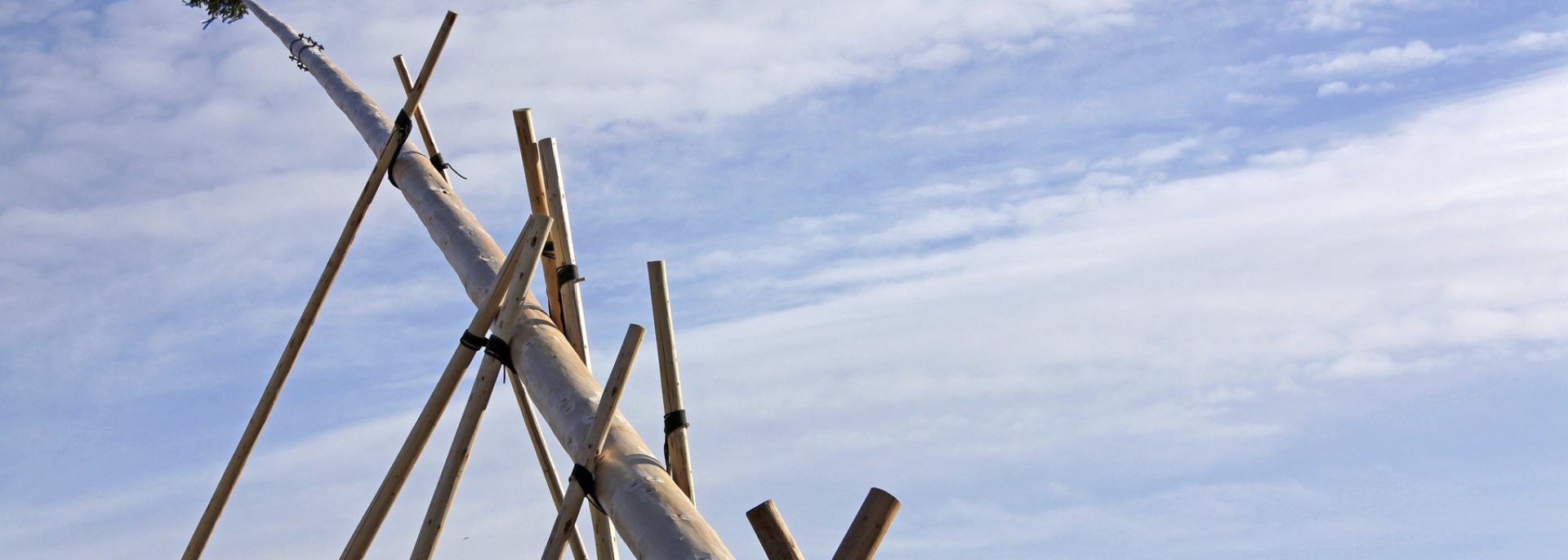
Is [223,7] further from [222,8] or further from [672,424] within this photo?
[672,424]

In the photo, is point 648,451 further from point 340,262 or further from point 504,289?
point 340,262

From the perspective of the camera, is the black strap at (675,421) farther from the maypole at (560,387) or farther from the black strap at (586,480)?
the black strap at (586,480)

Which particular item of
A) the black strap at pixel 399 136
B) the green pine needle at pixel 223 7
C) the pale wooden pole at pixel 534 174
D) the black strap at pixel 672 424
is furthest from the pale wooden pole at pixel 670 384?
the green pine needle at pixel 223 7

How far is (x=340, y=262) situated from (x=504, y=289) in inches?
112

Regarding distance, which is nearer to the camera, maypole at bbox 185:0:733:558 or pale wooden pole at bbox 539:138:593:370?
maypole at bbox 185:0:733:558

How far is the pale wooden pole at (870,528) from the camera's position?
207 inches

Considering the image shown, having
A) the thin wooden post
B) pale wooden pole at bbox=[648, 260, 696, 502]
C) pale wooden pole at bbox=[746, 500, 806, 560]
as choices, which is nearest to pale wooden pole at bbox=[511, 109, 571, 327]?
the thin wooden post

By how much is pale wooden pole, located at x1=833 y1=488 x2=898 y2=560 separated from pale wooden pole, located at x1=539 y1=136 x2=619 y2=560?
2.18 metres

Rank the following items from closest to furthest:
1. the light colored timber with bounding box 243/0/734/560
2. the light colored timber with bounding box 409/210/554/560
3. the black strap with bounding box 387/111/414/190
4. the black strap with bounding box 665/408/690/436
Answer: the light colored timber with bounding box 243/0/734/560, the black strap with bounding box 665/408/690/436, the light colored timber with bounding box 409/210/554/560, the black strap with bounding box 387/111/414/190

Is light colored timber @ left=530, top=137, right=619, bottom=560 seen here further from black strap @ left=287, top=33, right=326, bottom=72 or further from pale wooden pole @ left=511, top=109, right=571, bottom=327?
black strap @ left=287, top=33, right=326, bottom=72

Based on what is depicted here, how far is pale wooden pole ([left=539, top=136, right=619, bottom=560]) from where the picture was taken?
7188mm

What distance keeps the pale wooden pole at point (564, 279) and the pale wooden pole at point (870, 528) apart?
7.16 ft

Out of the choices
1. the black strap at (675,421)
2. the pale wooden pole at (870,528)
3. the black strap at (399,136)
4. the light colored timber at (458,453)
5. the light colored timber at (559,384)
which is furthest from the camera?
the black strap at (399,136)

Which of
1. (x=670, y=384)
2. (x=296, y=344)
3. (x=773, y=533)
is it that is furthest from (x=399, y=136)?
(x=773, y=533)
